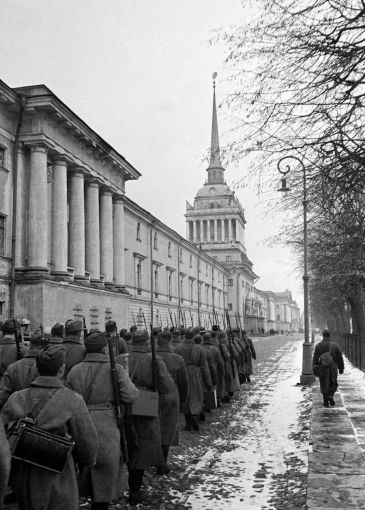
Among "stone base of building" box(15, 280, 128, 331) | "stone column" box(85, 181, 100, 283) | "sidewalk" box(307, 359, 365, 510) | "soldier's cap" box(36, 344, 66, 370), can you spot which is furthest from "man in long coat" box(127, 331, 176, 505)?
"stone column" box(85, 181, 100, 283)

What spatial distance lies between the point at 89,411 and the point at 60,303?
21.9 m

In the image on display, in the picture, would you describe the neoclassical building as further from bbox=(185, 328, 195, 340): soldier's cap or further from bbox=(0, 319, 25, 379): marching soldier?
bbox=(0, 319, 25, 379): marching soldier

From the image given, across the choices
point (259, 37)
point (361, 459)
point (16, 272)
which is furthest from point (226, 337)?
point (16, 272)

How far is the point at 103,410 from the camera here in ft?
19.1

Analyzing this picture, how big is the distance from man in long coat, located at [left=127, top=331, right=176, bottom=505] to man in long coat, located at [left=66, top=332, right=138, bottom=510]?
0.98 m

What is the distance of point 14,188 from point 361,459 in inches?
830

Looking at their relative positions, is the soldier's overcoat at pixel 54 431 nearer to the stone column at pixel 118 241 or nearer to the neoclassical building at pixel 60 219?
the neoclassical building at pixel 60 219

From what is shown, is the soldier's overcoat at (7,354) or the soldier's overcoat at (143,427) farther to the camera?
the soldier's overcoat at (7,354)

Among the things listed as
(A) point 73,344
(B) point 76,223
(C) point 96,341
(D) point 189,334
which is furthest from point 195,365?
(B) point 76,223

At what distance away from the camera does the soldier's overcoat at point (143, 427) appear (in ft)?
22.8

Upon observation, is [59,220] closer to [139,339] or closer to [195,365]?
[195,365]

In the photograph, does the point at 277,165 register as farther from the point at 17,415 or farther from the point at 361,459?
the point at 17,415

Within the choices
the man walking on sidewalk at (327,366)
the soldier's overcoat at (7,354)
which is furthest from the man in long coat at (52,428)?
the man walking on sidewalk at (327,366)

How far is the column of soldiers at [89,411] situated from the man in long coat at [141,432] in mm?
11
